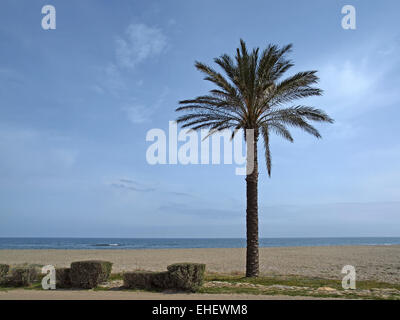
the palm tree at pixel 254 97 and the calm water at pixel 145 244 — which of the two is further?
the calm water at pixel 145 244

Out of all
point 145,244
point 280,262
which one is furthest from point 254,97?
point 145,244

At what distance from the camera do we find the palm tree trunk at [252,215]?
1378cm

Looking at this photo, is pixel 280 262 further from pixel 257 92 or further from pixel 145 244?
pixel 145 244

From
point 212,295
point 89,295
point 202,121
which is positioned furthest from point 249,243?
point 89,295

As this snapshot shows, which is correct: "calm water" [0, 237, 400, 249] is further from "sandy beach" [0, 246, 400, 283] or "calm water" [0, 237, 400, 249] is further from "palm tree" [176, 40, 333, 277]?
"palm tree" [176, 40, 333, 277]

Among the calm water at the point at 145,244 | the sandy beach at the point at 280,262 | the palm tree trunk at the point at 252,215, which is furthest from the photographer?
the calm water at the point at 145,244

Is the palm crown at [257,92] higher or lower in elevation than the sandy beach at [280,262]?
higher

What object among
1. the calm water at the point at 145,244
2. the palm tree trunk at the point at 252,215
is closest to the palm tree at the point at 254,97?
the palm tree trunk at the point at 252,215

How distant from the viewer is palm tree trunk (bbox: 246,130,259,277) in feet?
45.2

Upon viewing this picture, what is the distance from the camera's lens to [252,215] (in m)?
14.1

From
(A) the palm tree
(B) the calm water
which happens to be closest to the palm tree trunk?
(A) the palm tree

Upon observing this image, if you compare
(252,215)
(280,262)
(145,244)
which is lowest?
(145,244)

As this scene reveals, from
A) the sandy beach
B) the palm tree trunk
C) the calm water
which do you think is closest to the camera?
the palm tree trunk

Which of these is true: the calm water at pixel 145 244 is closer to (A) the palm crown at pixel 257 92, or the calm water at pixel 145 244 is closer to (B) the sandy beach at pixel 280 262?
(B) the sandy beach at pixel 280 262
